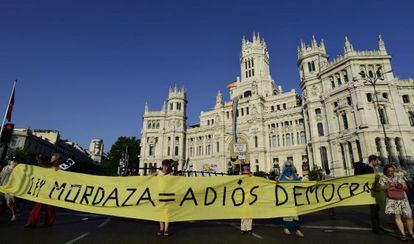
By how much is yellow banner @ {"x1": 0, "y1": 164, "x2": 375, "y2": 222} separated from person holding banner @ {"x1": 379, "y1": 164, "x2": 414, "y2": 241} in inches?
38.4

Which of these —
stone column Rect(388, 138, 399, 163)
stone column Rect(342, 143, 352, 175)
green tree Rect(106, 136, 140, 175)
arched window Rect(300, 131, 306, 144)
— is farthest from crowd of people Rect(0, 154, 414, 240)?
green tree Rect(106, 136, 140, 175)

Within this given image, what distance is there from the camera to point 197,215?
656cm

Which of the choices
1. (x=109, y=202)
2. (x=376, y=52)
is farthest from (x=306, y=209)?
(x=376, y=52)

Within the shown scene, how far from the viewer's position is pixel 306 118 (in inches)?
1791

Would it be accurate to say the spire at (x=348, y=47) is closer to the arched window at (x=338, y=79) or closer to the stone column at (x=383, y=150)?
the arched window at (x=338, y=79)

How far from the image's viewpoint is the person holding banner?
19.9 ft

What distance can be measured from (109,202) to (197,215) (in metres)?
2.58

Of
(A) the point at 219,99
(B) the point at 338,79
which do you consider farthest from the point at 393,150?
(A) the point at 219,99

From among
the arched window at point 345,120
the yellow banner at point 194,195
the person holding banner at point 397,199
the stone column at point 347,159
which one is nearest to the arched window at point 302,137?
the arched window at point 345,120

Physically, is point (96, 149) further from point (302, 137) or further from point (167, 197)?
point (167, 197)

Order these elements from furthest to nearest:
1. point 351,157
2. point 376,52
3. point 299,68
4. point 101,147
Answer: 1. point 101,147
2. point 299,68
3. point 376,52
4. point 351,157

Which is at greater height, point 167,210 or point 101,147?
point 101,147

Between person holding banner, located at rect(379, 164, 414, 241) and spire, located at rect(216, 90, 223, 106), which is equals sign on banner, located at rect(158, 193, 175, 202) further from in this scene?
spire, located at rect(216, 90, 223, 106)

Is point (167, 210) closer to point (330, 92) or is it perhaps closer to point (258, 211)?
point (258, 211)
